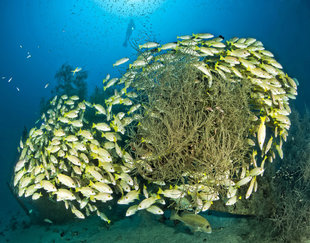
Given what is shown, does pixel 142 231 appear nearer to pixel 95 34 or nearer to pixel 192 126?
pixel 192 126

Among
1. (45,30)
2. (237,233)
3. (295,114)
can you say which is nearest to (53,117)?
(237,233)

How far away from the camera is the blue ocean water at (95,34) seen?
25297 mm

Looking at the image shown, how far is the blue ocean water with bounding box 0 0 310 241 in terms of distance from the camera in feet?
83.0

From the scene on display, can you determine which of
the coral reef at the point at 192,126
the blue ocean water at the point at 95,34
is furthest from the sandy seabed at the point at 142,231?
the blue ocean water at the point at 95,34

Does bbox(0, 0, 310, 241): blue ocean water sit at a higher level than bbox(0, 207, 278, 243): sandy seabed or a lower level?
higher

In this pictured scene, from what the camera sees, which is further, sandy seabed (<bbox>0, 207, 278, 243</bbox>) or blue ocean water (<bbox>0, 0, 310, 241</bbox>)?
blue ocean water (<bbox>0, 0, 310, 241</bbox>)

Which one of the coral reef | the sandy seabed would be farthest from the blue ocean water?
the coral reef

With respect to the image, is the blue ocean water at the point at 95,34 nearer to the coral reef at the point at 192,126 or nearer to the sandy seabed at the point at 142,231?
the sandy seabed at the point at 142,231

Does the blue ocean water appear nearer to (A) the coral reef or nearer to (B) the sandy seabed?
(B) the sandy seabed

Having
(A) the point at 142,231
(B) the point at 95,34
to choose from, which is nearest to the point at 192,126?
(A) the point at 142,231

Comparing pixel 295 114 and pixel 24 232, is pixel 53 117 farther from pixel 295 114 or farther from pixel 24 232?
pixel 295 114

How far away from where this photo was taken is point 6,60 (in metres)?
56.1

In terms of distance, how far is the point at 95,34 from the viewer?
3504 inches

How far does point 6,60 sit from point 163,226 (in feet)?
221
